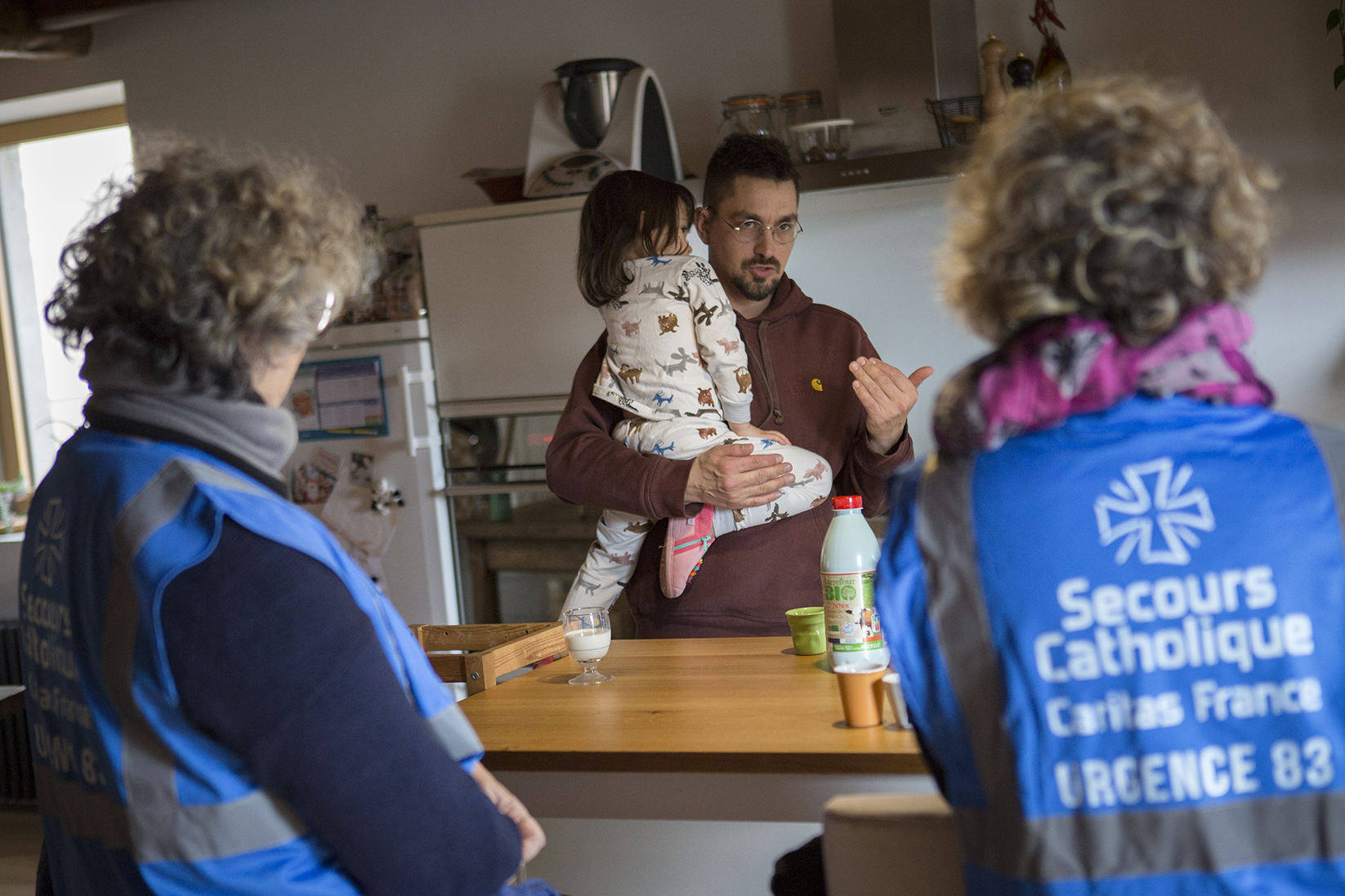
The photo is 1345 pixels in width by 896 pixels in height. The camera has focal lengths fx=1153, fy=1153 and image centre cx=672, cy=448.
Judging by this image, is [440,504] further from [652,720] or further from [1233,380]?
[1233,380]

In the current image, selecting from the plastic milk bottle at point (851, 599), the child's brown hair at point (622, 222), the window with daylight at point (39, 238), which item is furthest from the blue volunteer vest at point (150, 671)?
the window with daylight at point (39, 238)

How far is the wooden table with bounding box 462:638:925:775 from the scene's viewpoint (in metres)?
1.32

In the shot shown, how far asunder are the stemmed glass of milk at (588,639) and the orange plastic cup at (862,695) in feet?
1.53

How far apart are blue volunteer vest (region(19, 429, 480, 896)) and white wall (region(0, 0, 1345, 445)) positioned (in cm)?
245

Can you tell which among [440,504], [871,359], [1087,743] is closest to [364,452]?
[440,504]

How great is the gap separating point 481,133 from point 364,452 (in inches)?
46.0

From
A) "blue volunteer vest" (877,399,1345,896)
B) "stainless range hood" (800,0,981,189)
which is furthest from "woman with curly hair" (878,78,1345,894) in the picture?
"stainless range hood" (800,0,981,189)

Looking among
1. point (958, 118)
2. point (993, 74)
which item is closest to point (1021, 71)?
point (993, 74)

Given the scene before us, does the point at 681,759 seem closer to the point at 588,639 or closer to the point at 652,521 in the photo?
the point at 588,639

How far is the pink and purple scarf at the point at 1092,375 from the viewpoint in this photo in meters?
0.84

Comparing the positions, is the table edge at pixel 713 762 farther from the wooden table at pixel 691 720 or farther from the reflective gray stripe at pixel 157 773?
the reflective gray stripe at pixel 157 773

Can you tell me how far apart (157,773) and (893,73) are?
273cm

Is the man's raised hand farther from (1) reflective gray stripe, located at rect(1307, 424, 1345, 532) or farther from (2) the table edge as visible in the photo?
(1) reflective gray stripe, located at rect(1307, 424, 1345, 532)

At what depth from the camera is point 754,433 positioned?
7.10 feet
